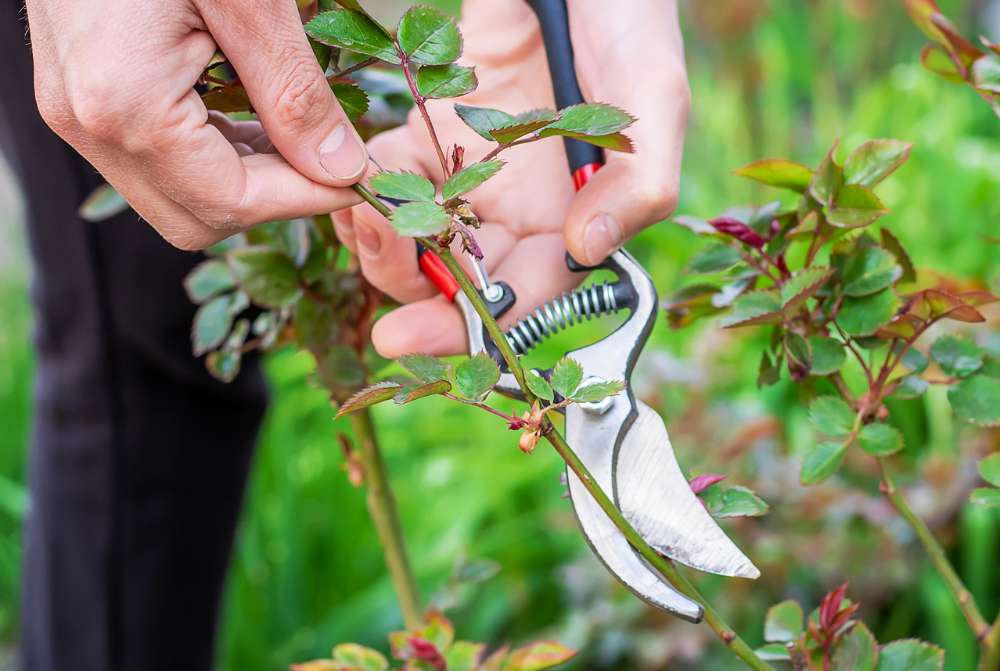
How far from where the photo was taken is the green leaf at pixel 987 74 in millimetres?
780

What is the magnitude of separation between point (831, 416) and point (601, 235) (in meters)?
0.23

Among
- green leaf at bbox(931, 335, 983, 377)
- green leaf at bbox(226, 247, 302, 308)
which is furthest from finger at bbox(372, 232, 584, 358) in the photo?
green leaf at bbox(931, 335, 983, 377)

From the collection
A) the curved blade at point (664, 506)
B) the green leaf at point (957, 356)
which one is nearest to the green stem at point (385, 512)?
the curved blade at point (664, 506)

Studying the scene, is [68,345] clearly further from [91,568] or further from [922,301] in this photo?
[922,301]

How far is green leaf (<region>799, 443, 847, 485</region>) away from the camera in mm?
777

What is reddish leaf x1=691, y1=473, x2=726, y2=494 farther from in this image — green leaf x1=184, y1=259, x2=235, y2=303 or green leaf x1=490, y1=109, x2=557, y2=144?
green leaf x1=184, y1=259, x2=235, y2=303

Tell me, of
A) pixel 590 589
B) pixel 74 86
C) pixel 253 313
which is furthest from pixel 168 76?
pixel 590 589

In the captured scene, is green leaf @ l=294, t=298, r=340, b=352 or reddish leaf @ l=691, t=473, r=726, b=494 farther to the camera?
green leaf @ l=294, t=298, r=340, b=352

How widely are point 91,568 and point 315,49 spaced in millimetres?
→ 1076

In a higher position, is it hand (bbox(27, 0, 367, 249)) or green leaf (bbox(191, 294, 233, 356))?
hand (bbox(27, 0, 367, 249))

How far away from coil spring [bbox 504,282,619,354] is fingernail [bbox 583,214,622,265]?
0.03 meters

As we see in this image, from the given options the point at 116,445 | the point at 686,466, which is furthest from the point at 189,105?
the point at 686,466

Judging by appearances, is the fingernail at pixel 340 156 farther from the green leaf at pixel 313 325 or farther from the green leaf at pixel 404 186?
the green leaf at pixel 313 325

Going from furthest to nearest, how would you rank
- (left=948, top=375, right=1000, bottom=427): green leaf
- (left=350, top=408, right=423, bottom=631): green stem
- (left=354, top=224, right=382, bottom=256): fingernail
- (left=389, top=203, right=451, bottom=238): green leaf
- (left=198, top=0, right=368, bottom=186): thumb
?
(left=350, top=408, right=423, bottom=631): green stem < (left=354, top=224, right=382, bottom=256): fingernail < (left=948, top=375, right=1000, bottom=427): green leaf < (left=198, top=0, right=368, bottom=186): thumb < (left=389, top=203, right=451, bottom=238): green leaf
